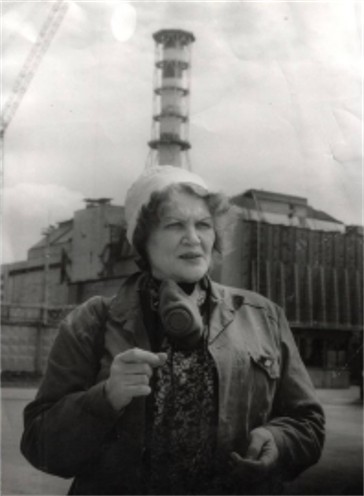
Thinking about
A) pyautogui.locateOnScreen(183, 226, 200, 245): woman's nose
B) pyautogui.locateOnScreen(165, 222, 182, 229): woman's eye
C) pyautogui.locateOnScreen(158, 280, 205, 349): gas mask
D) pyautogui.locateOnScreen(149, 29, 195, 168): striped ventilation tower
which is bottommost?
pyautogui.locateOnScreen(158, 280, 205, 349): gas mask

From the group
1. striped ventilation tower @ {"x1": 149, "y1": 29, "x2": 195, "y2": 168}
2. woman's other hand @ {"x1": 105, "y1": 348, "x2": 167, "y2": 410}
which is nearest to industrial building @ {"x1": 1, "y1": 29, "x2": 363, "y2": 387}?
striped ventilation tower @ {"x1": 149, "y1": 29, "x2": 195, "y2": 168}

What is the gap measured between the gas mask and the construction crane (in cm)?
41

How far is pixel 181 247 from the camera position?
3.24 feet

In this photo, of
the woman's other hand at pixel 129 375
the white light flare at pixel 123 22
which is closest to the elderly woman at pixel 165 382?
the woman's other hand at pixel 129 375

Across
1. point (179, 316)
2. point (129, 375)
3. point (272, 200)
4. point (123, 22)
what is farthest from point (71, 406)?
point (123, 22)

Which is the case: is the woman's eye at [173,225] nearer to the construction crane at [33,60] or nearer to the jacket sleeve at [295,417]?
the jacket sleeve at [295,417]

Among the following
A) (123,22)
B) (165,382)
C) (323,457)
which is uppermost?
(123,22)

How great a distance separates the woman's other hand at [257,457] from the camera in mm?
998

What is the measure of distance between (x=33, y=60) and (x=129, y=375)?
55 centimetres

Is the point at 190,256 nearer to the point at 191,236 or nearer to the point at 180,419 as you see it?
the point at 191,236

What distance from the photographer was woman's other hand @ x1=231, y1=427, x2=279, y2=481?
3.27 ft

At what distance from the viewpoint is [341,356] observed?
4.03 feet

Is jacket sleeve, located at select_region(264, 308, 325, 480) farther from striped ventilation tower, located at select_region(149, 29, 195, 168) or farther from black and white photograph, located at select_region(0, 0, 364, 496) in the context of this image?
striped ventilation tower, located at select_region(149, 29, 195, 168)

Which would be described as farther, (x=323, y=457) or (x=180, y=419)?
(x=323, y=457)
